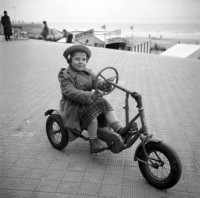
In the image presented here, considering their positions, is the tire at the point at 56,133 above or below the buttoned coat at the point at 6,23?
below

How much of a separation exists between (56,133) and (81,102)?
845mm

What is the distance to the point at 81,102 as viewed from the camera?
2.81m

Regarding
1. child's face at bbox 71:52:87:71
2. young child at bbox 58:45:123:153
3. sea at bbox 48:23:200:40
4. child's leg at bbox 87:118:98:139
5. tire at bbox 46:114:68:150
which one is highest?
child's face at bbox 71:52:87:71

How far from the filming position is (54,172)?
283 cm

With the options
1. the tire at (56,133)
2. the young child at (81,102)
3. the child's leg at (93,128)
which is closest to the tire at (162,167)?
the young child at (81,102)

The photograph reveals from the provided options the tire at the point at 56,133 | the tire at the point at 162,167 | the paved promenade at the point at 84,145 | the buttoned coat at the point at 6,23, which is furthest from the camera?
the buttoned coat at the point at 6,23

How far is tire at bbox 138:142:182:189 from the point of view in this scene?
2340 mm

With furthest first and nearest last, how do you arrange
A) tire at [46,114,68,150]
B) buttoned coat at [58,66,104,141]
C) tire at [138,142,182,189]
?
tire at [46,114,68,150], buttoned coat at [58,66,104,141], tire at [138,142,182,189]

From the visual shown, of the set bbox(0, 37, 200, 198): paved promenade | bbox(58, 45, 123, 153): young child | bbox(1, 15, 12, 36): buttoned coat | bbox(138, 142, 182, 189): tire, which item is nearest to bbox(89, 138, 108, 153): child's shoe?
bbox(58, 45, 123, 153): young child

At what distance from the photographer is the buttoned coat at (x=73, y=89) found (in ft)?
9.26

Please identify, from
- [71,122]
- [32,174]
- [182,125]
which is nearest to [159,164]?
[71,122]

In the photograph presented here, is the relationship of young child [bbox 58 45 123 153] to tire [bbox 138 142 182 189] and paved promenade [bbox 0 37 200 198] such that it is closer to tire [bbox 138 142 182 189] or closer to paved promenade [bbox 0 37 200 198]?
paved promenade [bbox 0 37 200 198]

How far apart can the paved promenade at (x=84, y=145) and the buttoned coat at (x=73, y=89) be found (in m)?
0.52

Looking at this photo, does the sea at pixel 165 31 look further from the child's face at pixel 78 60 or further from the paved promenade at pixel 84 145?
the child's face at pixel 78 60
